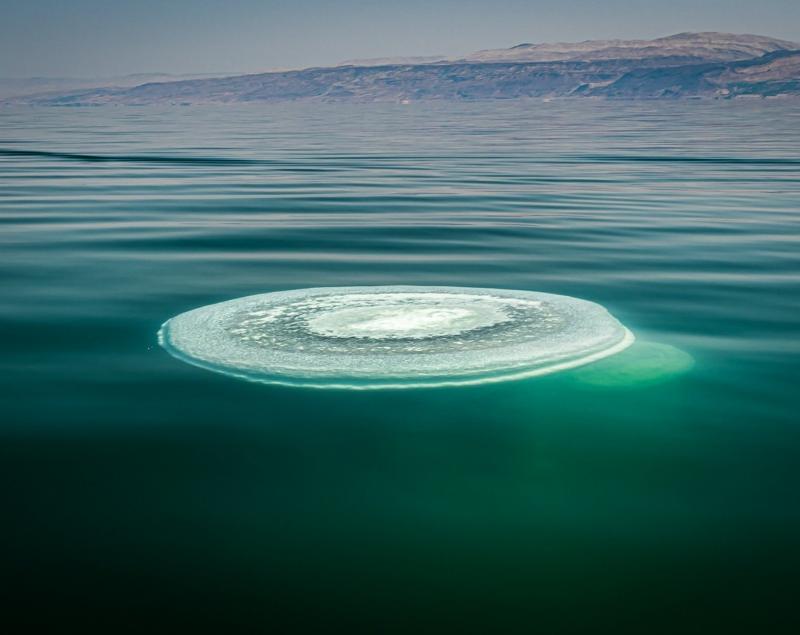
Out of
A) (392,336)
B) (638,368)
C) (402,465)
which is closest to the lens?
(402,465)

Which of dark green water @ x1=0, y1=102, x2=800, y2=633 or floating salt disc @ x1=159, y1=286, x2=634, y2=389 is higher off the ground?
floating salt disc @ x1=159, y1=286, x2=634, y2=389

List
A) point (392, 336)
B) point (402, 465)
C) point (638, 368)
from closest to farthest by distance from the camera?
point (402, 465), point (638, 368), point (392, 336)

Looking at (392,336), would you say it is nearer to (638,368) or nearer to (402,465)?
(638,368)

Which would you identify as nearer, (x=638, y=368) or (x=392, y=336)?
(x=638, y=368)

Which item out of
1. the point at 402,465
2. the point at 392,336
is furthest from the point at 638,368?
the point at 402,465

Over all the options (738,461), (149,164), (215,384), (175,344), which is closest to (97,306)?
(175,344)
